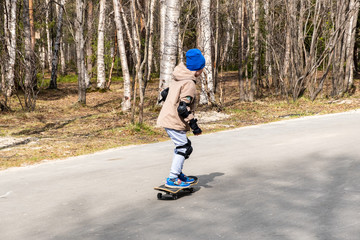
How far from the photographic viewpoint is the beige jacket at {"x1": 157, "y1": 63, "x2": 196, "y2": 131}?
5.55 m

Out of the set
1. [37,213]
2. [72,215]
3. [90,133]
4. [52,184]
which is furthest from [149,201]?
[90,133]

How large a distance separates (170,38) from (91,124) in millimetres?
4233

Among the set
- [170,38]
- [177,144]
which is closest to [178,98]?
[177,144]

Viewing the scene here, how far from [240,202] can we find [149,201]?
1202 mm

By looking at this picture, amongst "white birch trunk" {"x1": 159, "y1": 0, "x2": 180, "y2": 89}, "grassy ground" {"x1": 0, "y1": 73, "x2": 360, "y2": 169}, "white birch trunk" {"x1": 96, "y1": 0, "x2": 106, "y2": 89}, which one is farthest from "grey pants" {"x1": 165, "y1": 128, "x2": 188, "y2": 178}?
"white birch trunk" {"x1": 96, "y1": 0, "x2": 106, "y2": 89}

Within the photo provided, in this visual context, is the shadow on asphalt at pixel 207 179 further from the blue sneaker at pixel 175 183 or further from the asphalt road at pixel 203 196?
the blue sneaker at pixel 175 183

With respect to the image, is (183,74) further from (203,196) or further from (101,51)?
(101,51)

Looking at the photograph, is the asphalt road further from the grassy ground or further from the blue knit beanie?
the blue knit beanie

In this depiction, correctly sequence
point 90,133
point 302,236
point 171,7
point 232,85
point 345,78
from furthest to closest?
1. point 232,85
2. point 345,78
3. point 171,7
4. point 90,133
5. point 302,236

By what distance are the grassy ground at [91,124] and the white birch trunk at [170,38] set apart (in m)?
1.80

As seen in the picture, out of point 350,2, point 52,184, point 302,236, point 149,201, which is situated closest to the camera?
point 302,236

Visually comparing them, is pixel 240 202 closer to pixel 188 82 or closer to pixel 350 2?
pixel 188 82

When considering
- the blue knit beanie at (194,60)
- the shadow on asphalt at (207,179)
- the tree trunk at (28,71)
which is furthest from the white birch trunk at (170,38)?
the blue knit beanie at (194,60)

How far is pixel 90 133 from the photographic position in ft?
43.1
